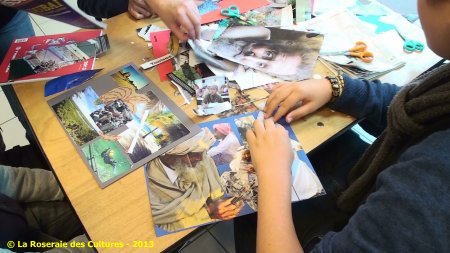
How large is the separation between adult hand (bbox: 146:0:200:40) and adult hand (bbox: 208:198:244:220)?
47cm

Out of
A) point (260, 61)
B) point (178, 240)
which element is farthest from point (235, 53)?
point (178, 240)

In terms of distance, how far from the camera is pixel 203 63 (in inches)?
34.3

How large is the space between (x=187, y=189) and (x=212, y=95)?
0.84ft

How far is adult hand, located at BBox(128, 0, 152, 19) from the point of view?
100 cm

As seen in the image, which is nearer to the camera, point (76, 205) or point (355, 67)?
point (76, 205)

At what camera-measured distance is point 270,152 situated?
66cm

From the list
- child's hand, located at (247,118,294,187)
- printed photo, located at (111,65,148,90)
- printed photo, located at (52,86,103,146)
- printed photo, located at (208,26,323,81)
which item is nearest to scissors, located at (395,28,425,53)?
printed photo, located at (208,26,323,81)

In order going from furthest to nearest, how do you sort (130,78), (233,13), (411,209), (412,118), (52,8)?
(233,13)
(130,78)
(52,8)
(412,118)
(411,209)

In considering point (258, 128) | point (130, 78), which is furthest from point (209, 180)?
point (130, 78)

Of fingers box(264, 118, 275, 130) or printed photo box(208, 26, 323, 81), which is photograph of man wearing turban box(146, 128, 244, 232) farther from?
printed photo box(208, 26, 323, 81)

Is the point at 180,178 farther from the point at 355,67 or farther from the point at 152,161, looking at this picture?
the point at 355,67

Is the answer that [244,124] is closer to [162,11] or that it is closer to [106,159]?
[106,159]

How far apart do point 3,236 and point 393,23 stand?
1.14m

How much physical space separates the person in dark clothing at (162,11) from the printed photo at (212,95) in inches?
6.0
